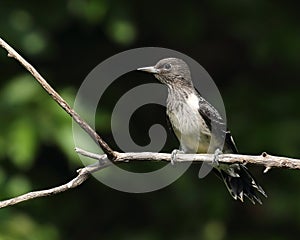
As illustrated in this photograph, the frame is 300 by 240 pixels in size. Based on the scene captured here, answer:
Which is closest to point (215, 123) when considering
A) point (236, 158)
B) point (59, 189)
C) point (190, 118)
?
point (190, 118)

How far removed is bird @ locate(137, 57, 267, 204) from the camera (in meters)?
4.02

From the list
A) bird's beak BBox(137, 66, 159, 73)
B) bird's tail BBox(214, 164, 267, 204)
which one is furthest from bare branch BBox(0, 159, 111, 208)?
bird's beak BBox(137, 66, 159, 73)

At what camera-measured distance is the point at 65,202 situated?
657cm

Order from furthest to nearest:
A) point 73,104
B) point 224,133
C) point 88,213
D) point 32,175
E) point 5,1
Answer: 1. point 88,213
2. point 32,175
3. point 5,1
4. point 73,104
5. point 224,133

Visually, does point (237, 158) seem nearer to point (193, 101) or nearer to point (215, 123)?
point (215, 123)

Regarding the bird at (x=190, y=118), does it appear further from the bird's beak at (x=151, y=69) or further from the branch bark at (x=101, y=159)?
the branch bark at (x=101, y=159)

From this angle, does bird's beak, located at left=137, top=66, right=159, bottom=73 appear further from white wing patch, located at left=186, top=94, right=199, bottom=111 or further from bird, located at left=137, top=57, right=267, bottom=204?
white wing patch, located at left=186, top=94, right=199, bottom=111

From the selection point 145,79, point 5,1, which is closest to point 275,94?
point 145,79

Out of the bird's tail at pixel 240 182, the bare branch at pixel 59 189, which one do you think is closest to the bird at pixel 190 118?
the bird's tail at pixel 240 182

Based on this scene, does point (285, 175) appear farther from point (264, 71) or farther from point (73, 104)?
point (73, 104)

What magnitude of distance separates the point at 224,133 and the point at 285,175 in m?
2.43

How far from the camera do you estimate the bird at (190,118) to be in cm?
402

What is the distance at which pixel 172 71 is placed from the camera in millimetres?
4156

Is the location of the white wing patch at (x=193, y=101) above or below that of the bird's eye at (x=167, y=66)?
below
